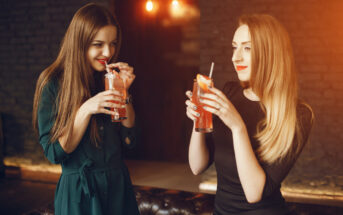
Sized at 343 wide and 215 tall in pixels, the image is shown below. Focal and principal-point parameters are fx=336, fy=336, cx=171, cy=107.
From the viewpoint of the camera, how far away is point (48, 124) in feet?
4.58

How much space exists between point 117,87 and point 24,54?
389cm

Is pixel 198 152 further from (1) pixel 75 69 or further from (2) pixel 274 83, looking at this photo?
(1) pixel 75 69

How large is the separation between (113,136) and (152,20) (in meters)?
3.77

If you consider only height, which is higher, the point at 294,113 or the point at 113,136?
the point at 294,113

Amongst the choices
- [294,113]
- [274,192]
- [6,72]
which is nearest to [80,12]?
[294,113]

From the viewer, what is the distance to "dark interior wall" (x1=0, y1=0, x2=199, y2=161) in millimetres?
4711

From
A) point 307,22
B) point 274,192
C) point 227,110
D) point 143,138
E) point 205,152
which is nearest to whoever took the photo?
point 227,110

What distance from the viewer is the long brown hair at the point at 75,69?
4.64 feet

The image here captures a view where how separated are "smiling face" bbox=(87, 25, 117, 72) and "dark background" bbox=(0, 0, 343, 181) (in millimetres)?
2483

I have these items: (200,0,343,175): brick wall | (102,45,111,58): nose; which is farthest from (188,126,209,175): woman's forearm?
(200,0,343,175): brick wall

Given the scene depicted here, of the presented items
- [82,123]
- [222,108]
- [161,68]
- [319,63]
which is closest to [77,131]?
[82,123]

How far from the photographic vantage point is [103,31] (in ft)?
4.75

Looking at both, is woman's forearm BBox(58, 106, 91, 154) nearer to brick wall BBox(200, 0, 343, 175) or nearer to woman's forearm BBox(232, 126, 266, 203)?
woman's forearm BBox(232, 126, 266, 203)

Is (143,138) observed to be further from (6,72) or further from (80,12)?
(80,12)
